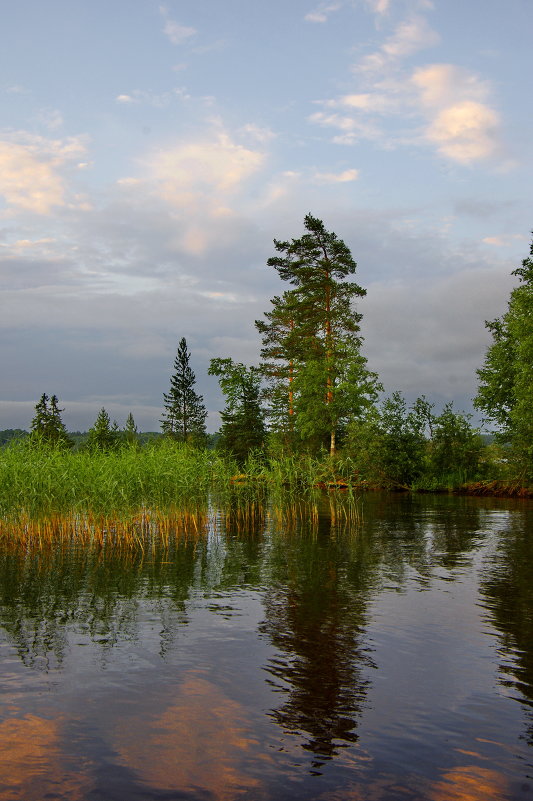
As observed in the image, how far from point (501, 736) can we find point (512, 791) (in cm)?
96

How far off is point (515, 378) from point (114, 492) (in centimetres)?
2862

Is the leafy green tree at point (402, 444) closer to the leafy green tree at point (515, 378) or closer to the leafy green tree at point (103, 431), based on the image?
the leafy green tree at point (515, 378)

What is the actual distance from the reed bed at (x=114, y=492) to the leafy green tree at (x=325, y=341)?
2654 cm

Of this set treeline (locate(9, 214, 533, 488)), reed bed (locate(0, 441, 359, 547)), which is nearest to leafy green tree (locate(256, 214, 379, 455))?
treeline (locate(9, 214, 533, 488))

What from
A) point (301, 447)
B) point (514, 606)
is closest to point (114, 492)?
point (514, 606)

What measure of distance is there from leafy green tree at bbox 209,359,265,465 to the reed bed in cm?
4350

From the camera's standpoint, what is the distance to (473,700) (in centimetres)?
676

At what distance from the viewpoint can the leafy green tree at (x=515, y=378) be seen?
35750mm

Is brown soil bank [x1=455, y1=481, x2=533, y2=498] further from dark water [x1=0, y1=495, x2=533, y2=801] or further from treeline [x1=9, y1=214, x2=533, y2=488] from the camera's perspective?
dark water [x1=0, y1=495, x2=533, y2=801]

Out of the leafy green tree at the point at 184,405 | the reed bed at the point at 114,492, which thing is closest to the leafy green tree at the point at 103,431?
the leafy green tree at the point at 184,405

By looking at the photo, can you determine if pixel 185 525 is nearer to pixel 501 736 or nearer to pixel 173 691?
pixel 173 691

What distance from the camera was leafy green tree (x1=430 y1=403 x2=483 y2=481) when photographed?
143ft

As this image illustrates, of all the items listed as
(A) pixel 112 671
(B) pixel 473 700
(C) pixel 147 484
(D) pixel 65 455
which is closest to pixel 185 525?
(C) pixel 147 484

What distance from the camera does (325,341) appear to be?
5025 cm
